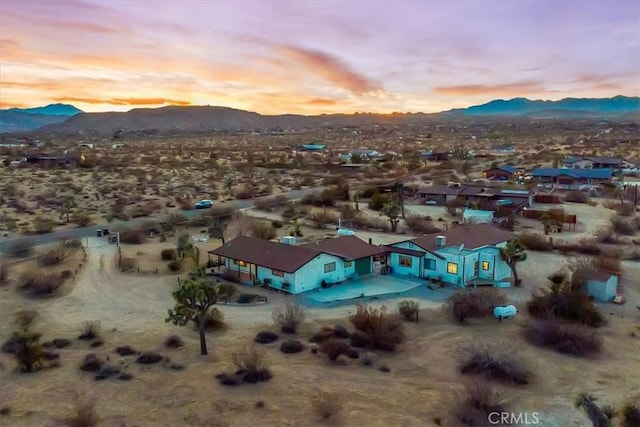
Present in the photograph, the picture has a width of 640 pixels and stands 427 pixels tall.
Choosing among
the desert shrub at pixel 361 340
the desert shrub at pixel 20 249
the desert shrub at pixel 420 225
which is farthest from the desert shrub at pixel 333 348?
the desert shrub at pixel 420 225

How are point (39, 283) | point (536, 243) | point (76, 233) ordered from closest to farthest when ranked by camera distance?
point (39, 283)
point (536, 243)
point (76, 233)

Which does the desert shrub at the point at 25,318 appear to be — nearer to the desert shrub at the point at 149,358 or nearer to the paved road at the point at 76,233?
the desert shrub at the point at 149,358

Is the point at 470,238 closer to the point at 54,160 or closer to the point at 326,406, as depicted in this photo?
the point at 326,406

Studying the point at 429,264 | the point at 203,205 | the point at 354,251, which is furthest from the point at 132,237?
the point at 429,264

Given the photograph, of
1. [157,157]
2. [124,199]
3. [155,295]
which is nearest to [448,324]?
[155,295]

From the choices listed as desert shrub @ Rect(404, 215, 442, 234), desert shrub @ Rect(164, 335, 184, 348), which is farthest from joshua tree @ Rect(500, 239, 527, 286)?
desert shrub @ Rect(164, 335, 184, 348)
